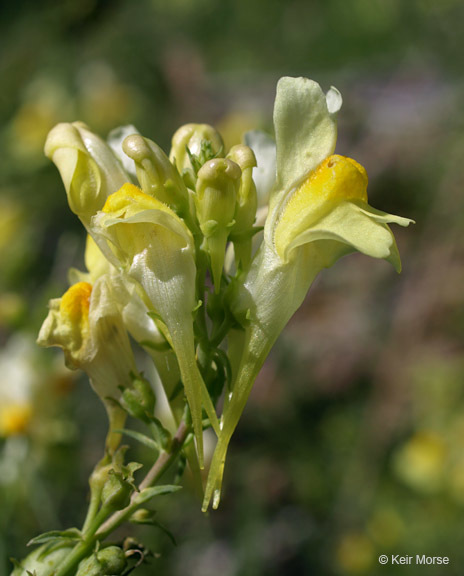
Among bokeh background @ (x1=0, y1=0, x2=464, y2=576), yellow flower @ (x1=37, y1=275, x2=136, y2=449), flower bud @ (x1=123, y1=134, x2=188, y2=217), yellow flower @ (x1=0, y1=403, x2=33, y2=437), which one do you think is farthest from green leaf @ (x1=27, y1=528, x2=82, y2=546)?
yellow flower @ (x1=0, y1=403, x2=33, y2=437)

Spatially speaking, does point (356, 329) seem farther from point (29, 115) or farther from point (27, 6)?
point (27, 6)

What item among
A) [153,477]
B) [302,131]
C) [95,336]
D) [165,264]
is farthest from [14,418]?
[302,131]

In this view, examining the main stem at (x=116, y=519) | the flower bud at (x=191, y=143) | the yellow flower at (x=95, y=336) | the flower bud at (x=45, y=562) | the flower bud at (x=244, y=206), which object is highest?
the flower bud at (x=191, y=143)

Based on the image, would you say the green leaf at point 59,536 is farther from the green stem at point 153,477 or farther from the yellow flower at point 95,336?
the yellow flower at point 95,336

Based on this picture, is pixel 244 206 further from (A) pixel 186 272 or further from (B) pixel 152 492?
(B) pixel 152 492

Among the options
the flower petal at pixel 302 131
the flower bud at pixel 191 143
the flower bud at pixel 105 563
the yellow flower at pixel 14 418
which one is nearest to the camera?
the flower bud at pixel 105 563

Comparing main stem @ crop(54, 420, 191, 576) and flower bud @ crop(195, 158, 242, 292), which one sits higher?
flower bud @ crop(195, 158, 242, 292)

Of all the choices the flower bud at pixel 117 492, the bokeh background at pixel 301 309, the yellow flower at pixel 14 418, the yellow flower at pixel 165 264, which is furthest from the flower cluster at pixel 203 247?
the yellow flower at pixel 14 418

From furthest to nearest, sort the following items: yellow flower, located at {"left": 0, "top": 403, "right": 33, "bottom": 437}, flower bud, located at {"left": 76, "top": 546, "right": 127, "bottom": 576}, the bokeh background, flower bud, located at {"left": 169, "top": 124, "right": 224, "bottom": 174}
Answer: the bokeh background → yellow flower, located at {"left": 0, "top": 403, "right": 33, "bottom": 437} → flower bud, located at {"left": 169, "top": 124, "right": 224, "bottom": 174} → flower bud, located at {"left": 76, "top": 546, "right": 127, "bottom": 576}

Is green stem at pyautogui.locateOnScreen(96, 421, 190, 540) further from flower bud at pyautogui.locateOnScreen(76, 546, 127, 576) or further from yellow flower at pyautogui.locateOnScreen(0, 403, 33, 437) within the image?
yellow flower at pyautogui.locateOnScreen(0, 403, 33, 437)
